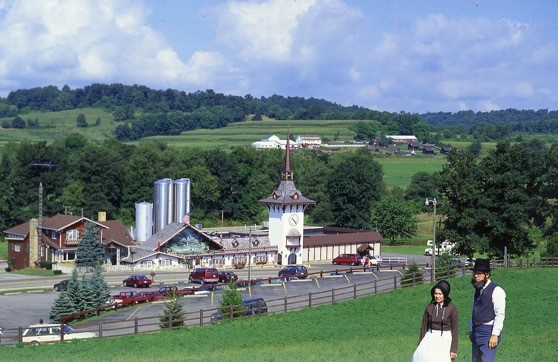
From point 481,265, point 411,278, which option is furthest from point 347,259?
point 481,265

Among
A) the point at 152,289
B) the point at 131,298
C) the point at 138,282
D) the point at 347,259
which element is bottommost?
the point at 152,289

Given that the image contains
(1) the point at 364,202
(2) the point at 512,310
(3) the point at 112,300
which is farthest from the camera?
(1) the point at 364,202

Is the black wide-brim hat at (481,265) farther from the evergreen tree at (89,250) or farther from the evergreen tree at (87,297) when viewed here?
the evergreen tree at (89,250)

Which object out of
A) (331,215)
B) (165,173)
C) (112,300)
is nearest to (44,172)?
(165,173)

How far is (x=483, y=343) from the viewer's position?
52.7 feet

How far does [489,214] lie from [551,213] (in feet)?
47.8

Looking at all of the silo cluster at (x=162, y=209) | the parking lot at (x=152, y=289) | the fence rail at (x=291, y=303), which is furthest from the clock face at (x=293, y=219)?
the fence rail at (x=291, y=303)

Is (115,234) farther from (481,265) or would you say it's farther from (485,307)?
(481,265)

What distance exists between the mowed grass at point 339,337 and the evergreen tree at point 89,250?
137 feet

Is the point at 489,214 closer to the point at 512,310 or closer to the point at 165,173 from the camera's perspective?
the point at 512,310

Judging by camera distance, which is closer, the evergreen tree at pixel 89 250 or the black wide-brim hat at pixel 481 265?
the black wide-brim hat at pixel 481 265

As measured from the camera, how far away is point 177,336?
34.0m

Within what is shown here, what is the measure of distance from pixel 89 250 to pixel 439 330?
6765 centimetres

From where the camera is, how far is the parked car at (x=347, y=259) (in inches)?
3391
